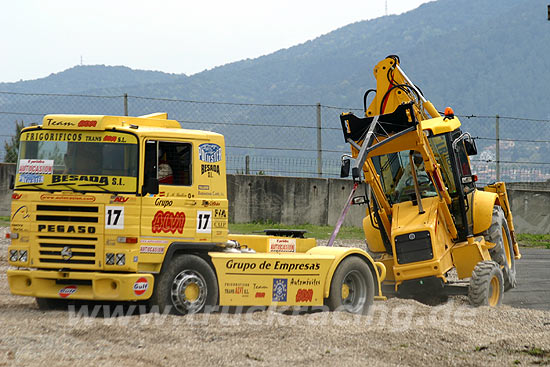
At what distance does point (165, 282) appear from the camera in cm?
1065

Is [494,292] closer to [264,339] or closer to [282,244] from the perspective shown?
[282,244]

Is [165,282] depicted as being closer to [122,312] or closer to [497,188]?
[122,312]

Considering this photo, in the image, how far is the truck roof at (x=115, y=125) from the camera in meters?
10.7

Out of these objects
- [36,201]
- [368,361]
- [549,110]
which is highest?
[549,110]

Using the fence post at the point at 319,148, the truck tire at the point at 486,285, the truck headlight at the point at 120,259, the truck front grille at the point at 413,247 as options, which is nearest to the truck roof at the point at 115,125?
the truck headlight at the point at 120,259

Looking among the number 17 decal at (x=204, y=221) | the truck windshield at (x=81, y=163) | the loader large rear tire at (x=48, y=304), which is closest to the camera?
the truck windshield at (x=81, y=163)

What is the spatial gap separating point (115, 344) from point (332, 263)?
3.97 metres

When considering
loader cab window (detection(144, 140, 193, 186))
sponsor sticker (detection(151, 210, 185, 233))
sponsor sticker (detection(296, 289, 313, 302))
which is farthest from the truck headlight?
sponsor sticker (detection(296, 289, 313, 302))

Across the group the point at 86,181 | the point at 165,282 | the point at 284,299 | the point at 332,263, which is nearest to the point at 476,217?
the point at 332,263

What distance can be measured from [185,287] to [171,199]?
1116 millimetres

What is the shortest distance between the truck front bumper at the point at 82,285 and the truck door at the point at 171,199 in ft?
1.75

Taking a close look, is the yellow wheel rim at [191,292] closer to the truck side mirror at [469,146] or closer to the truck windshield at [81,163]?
the truck windshield at [81,163]

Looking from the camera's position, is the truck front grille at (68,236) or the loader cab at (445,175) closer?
the truck front grille at (68,236)

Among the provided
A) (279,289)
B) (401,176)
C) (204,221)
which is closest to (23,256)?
(204,221)
